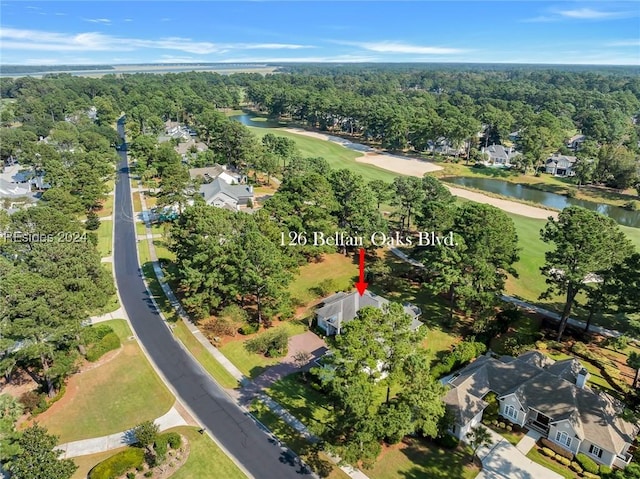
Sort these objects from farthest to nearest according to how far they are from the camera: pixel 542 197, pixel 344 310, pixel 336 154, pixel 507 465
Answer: pixel 336 154 → pixel 542 197 → pixel 344 310 → pixel 507 465

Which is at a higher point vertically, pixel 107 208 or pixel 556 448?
pixel 107 208

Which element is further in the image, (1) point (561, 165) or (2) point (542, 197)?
(1) point (561, 165)

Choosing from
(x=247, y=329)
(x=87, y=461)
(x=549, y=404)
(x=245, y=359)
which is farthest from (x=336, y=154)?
(x=87, y=461)

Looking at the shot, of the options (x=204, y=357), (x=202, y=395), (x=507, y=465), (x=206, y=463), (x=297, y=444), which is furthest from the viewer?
(x=204, y=357)

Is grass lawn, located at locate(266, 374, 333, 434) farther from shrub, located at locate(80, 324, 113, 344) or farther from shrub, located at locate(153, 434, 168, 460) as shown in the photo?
shrub, located at locate(80, 324, 113, 344)

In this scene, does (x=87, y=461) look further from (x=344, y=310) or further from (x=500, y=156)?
(x=500, y=156)

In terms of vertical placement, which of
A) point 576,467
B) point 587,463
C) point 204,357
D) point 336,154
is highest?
point 336,154

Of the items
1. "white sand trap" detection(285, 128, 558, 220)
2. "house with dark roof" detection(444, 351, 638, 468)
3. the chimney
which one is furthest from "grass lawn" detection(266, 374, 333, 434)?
"white sand trap" detection(285, 128, 558, 220)

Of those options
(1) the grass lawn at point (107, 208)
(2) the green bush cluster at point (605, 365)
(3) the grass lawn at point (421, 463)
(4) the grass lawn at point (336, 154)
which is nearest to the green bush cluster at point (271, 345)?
(3) the grass lawn at point (421, 463)
